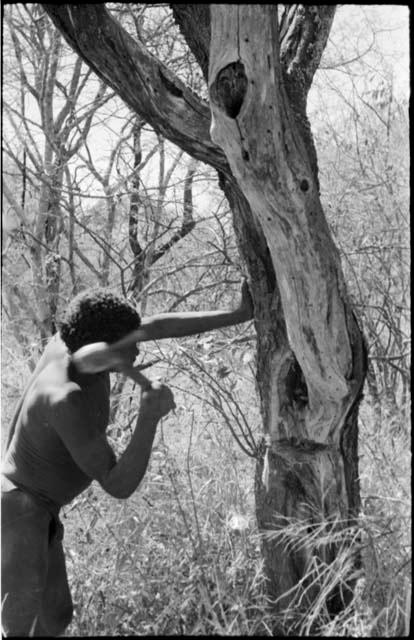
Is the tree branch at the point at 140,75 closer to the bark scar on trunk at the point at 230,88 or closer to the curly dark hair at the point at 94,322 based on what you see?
the bark scar on trunk at the point at 230,88

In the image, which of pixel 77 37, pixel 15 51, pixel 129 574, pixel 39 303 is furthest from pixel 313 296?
pixel 15 51

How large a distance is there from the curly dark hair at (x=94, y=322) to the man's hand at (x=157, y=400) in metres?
0.31

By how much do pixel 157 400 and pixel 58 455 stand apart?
0.46 metres

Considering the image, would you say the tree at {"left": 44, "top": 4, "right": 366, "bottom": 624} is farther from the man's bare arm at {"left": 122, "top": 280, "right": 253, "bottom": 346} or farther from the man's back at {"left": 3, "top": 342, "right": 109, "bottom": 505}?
the man's back at {"left": 3, "top": 342, "right": 109, "bottom": 505}

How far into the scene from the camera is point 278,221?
2.70 meters

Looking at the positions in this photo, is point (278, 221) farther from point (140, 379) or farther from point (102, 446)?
point (102, 446)

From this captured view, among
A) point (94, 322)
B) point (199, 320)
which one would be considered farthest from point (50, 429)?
point (199, 320)

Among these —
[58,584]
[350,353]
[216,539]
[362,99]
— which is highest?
[362,99]

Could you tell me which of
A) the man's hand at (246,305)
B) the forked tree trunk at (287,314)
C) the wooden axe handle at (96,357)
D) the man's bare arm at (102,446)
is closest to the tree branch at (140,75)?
the forked tree trunk at (287,314)

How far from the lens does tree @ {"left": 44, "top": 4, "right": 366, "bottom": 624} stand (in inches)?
101

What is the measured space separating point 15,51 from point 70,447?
378 centimetres

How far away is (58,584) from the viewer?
301cm

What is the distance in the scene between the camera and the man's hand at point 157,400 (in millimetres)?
2607

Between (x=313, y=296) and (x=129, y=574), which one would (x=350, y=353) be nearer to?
(x=313, y=296)
